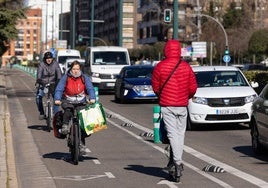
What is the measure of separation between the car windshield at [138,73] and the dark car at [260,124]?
54.8 ft

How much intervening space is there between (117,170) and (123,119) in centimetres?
1016

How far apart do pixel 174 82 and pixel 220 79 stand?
30.9 ft

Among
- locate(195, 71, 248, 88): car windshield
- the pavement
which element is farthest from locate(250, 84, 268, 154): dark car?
locate(195, 71, 248, 88): car windshield

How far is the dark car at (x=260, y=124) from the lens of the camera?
40.8ft

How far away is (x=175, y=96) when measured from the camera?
32.0ft

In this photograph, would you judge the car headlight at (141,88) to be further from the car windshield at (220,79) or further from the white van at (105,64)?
the car windshield at (220,79)

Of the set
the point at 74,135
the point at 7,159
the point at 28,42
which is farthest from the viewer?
the point at 28,42

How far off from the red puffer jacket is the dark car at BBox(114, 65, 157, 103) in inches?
730

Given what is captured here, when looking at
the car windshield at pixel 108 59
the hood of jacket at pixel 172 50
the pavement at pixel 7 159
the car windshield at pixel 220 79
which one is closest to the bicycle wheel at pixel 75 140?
the pavement at pixel 7 159

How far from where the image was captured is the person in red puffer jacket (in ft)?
32.0

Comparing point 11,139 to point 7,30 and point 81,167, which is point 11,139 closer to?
point 81,167

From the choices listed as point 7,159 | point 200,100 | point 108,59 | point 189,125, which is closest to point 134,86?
point 108,59

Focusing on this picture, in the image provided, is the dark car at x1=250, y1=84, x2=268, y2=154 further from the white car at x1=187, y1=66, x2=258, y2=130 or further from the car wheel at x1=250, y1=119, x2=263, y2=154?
the white car at x1=187, y1=66, x2=258, y2=130

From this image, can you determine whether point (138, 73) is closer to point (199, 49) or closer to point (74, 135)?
point (74, 135)
